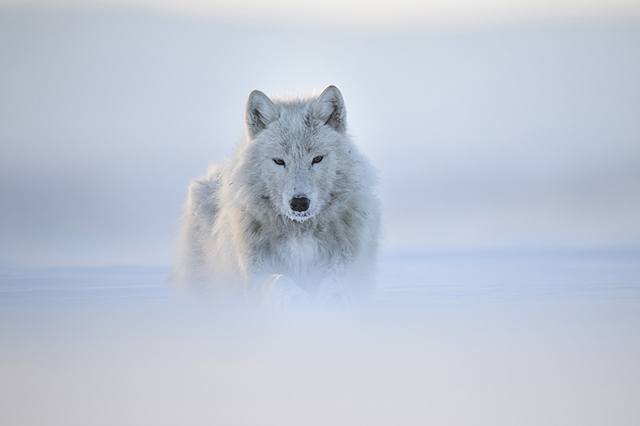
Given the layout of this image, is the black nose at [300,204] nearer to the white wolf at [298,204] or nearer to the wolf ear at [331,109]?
the white wolf at [298,204]

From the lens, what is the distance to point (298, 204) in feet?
14.4

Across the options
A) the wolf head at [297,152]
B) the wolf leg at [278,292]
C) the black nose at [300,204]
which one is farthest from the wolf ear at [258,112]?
the wolf leg at [278,292]

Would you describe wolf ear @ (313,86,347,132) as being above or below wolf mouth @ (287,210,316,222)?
above

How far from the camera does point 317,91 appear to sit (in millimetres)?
5422

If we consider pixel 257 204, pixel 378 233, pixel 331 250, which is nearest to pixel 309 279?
pixel 331 250

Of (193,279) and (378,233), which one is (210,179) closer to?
(193,279)

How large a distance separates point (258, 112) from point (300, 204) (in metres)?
1.05

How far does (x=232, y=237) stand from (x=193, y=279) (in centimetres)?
117

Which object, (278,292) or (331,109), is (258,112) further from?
(278,292)

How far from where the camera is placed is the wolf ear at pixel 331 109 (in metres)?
4.85

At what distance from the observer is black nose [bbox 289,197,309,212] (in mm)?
4391

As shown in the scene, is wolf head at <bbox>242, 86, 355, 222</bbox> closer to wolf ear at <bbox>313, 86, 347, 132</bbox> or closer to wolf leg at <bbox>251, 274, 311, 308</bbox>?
wolf ear at <bbox>313, 86, 347, 132</bbox>

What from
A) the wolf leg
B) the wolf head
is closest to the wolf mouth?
the wolf head

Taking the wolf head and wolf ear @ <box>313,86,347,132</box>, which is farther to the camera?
wolf ear @ <box>313,86,347,132</box>
